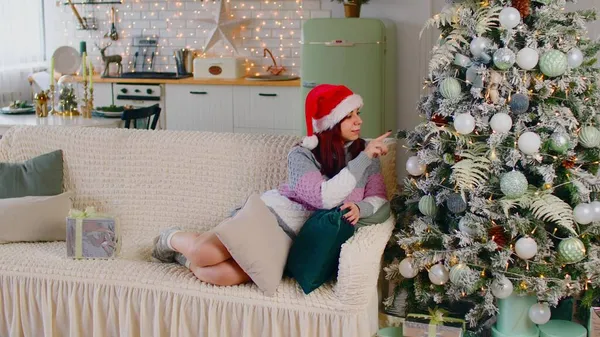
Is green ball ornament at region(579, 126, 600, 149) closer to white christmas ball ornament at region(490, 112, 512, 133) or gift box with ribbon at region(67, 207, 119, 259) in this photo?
white christmas ball ornament at region(490, 112, 512, 133)

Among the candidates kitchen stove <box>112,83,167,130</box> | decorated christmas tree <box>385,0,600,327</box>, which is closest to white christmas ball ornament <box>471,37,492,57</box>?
decorated christmas tree <box>385,0,600,327</box>

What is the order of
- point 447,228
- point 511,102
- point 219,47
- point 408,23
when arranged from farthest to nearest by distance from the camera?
point 219,47
point 408,23
point 447,228
point 511,102

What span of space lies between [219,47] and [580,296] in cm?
462

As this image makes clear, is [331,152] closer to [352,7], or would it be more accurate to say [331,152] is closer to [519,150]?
[519,150]

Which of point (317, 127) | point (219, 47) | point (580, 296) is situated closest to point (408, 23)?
point (219, 47)

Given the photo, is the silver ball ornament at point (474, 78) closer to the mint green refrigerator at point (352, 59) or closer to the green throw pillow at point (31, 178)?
the green throw pillow at point (31, 178)

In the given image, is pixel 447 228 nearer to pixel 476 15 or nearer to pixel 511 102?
pixel 511 102

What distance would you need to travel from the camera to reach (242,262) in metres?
3.06

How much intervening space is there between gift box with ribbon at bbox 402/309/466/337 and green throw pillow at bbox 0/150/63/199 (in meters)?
1.77

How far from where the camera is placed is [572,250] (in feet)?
9.98

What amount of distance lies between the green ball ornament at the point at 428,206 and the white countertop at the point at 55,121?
91.3 inches

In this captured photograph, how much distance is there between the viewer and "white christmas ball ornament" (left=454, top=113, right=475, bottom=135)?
3074mm

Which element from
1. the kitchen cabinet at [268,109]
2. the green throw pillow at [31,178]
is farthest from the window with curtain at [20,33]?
the green throw pillow at [31,178]

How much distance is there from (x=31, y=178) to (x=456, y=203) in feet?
6.44
